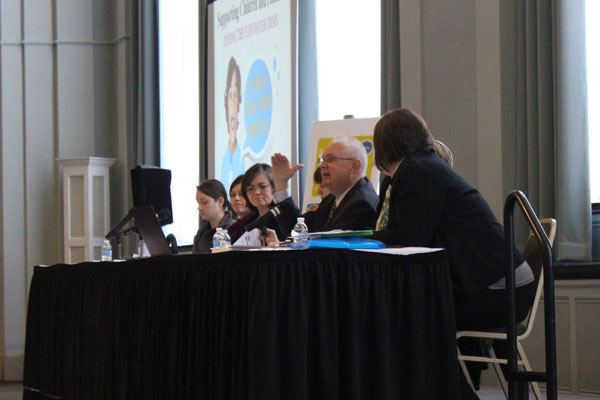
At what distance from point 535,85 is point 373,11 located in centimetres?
196

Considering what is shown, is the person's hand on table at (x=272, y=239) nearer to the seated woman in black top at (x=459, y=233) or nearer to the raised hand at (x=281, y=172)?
the seated woman in black top at (x=459, y=233)

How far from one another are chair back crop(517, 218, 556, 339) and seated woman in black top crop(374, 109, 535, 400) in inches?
1.6

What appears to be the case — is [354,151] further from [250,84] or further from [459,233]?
[250,84]

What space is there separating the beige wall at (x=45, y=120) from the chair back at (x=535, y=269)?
6.41 m

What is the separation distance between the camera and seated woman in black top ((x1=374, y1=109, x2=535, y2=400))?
3.01 meters

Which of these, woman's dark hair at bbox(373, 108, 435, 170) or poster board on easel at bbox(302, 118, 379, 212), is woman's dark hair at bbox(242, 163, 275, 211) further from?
woman's dark hair at bbox(373, 108, 435, 170)

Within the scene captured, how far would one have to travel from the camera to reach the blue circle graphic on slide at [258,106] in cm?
707

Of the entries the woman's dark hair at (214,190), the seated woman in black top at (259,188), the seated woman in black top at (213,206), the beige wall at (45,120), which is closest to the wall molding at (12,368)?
the beige wall at (45,120)

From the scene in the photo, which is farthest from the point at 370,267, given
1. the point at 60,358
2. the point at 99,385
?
the point at 60,358

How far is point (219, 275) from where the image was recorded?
272 cm

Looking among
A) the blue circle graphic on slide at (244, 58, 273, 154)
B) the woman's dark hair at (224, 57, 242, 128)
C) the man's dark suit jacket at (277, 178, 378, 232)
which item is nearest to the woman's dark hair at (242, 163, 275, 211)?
the man's dark suit jacket at (277, 178, 378, 232)

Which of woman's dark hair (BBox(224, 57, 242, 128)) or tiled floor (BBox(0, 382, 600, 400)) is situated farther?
woman's dark hair (BBox(224, 57, 242, 128))

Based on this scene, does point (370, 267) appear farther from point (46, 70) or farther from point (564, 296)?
point (46, 70)

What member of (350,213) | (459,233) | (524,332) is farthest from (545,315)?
(350,213)
